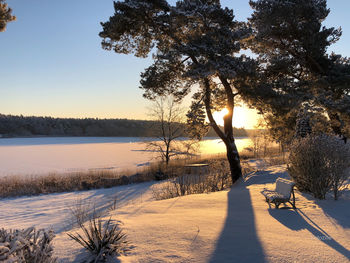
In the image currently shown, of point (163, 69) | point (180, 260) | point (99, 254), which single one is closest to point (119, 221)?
point (99, 254)

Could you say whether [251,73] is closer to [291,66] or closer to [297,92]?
[297,92]

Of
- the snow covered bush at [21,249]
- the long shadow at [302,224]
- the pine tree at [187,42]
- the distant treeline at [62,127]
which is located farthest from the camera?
the distant treeline at [62,127]

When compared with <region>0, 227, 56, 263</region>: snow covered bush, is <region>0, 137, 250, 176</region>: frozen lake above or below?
below

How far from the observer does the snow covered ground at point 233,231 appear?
3570 millimetres

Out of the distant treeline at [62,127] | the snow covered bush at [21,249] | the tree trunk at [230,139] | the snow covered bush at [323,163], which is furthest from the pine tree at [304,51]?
the distant treeline at [62,127]

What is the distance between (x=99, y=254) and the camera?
344 centimetres

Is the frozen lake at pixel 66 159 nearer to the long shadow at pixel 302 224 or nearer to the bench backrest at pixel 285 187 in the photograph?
the bench backrest at pixel 285 187

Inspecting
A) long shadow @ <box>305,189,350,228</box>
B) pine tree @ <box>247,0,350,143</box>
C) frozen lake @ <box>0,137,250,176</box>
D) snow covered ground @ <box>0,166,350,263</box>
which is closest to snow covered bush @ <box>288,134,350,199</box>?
long shadow @ <box>305,189,350,228</box>

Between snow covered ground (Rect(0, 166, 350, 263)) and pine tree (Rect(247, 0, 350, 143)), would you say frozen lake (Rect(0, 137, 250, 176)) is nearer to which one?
pine tree (Rect(247, 0, 350, 143))

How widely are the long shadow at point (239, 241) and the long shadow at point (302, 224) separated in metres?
0.61

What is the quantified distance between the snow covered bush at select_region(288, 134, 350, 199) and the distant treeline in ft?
192

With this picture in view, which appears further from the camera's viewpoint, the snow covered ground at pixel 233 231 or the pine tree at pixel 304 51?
the pine tree at pixel 304 51

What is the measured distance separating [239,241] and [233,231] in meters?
0.45

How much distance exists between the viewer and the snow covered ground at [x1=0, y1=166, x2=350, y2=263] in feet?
11.7
